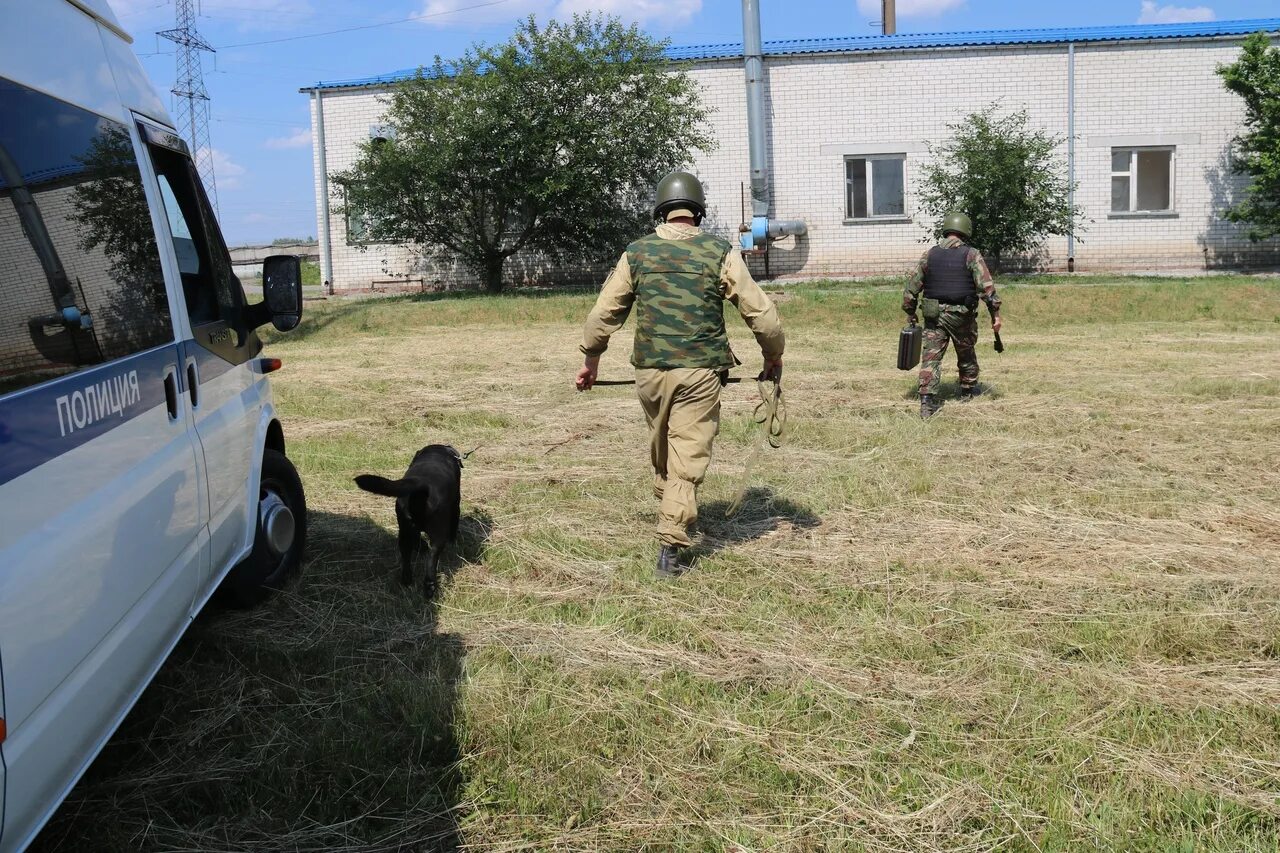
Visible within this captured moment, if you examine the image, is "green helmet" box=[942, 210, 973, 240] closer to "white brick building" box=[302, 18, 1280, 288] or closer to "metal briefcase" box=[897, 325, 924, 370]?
"metal briefcase" box=[897, 325, 924, 370]

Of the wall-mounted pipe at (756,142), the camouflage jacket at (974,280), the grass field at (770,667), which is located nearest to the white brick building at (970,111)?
the wall-mounted pipe at (756,142)

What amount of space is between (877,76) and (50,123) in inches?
962

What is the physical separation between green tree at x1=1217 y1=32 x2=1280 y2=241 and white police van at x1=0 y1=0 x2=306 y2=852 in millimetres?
24283

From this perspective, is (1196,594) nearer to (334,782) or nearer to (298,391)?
(334,782)

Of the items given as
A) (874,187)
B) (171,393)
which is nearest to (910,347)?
(171,393)

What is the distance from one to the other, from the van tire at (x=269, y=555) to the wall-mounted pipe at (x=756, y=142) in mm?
18232

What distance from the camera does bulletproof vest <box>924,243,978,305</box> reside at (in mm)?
10188

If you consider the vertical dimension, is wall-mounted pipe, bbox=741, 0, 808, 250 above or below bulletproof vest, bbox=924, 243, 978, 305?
above

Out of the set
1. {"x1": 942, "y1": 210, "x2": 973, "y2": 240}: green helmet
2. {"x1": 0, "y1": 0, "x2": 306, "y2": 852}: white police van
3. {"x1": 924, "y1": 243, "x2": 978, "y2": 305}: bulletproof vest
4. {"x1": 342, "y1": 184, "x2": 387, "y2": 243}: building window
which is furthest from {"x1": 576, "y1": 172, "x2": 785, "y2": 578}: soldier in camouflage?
{"x1": 342, "y1": 184, "x2": 387, "y2": 243}: building window

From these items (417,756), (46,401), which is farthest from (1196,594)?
(46,401)

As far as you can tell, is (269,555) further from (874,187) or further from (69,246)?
(874,187)

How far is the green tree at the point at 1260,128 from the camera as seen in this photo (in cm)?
2308

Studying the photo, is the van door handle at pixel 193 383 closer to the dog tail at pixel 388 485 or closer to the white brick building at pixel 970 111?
the dog tail at pixel 388 485

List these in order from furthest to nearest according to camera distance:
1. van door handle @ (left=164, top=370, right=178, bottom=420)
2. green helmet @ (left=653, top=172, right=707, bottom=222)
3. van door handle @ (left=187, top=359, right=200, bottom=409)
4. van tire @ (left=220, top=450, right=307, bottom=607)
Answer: green helmet @ (left=653, top=172, right=707, bottom=222)
van tire @ (left=220, top=450, right=307, bottom=607)
van door handle @ (left=187, top=359, right=200, bottom=409)
van door handle @ (left=164, top=370, right=178, bottom=420)
